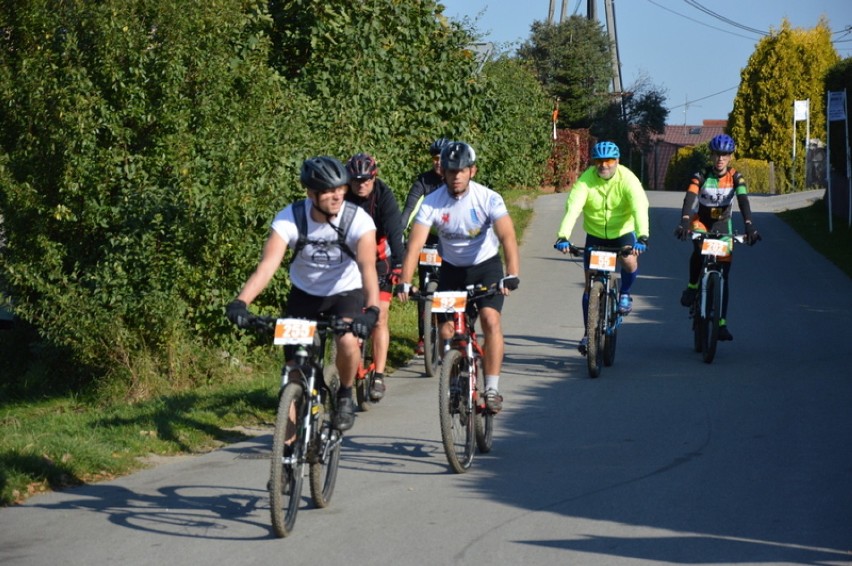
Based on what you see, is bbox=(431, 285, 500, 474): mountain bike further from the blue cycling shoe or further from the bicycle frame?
the blue cycling shoe

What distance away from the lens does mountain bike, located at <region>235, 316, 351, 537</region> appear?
20.8ft

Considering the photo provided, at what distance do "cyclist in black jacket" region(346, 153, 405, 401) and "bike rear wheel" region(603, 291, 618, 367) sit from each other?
229cm

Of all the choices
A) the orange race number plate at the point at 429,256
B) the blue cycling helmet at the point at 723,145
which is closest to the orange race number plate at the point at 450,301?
the orange race number plate at the point at 429,256

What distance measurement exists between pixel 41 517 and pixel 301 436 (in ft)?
5.25

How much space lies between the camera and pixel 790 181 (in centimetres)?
4834

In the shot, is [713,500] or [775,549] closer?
[775,549]

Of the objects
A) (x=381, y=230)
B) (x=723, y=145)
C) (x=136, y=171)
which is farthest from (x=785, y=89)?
(x=381, y=230)

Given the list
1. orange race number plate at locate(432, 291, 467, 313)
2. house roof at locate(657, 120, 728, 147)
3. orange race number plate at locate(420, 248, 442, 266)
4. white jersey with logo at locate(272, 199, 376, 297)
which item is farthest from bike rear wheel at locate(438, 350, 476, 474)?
house roof at locate(657, 120, 728, 147)

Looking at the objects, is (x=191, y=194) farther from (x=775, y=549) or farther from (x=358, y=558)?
(x=775, y=549)

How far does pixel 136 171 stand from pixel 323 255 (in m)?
4.88

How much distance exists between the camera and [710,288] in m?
12.2

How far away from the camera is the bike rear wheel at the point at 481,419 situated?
8.17 meters

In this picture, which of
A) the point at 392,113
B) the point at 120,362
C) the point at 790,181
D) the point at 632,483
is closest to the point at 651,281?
the point at 392,113

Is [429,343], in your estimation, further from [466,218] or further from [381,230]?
[466,218]
